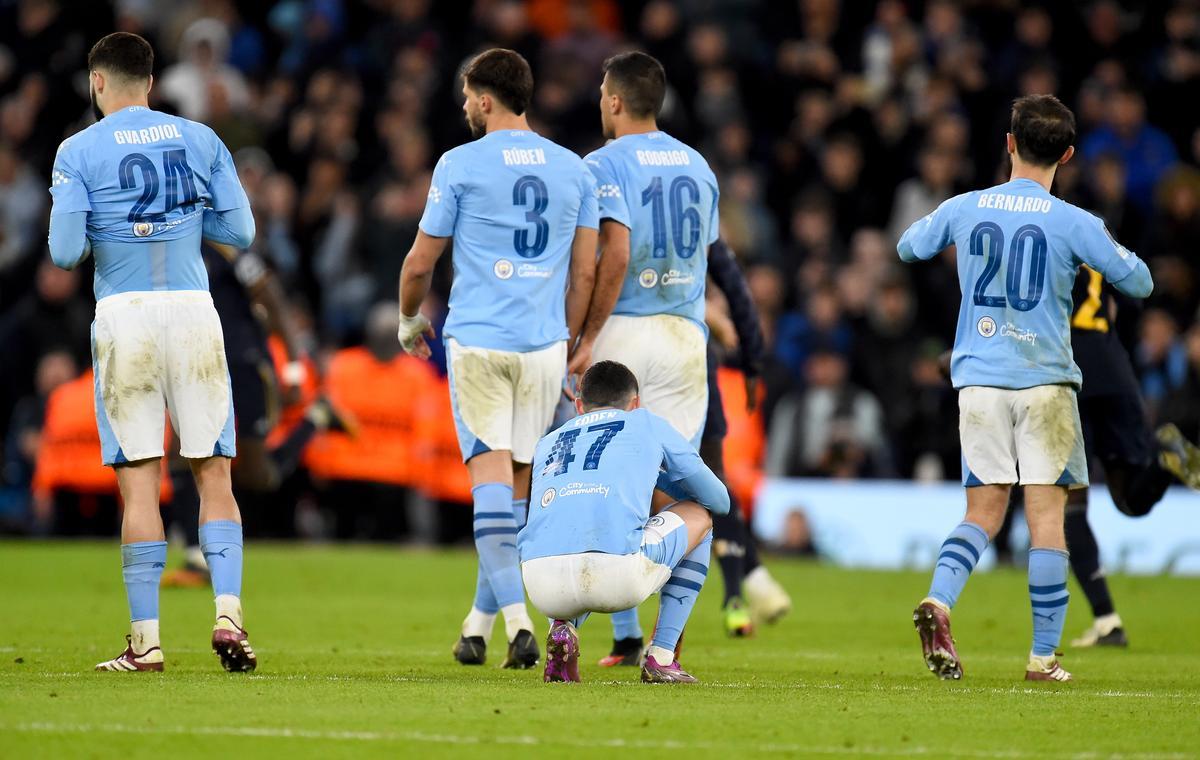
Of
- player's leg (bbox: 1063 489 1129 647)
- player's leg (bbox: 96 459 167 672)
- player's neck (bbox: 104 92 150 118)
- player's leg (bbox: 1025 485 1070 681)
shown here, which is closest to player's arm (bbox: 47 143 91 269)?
player's neck (bbox: 104 92 150 118)

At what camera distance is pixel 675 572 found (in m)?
8.37

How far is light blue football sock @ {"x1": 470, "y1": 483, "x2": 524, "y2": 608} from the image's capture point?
8.84 meters

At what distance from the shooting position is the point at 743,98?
72.0 feet

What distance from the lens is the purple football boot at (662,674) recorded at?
8.13m

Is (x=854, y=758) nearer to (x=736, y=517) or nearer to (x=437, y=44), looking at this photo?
(x=736, y=517)

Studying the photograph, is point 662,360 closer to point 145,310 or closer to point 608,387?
point 608,387

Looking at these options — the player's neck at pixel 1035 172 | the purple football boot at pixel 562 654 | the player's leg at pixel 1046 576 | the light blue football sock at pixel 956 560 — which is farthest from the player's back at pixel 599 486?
the player's neck at pixel 1035 172

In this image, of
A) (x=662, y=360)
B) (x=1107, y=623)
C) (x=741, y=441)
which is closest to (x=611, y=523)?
(x=662, y=360)

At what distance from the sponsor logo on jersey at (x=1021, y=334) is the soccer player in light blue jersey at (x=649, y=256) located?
1.55 meters

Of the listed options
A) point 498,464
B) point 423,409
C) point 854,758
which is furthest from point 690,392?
point 423,409

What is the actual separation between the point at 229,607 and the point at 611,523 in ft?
5.55

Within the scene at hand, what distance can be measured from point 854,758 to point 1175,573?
1119cm

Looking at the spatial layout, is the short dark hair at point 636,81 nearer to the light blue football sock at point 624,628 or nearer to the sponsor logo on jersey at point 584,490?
the sponsor logo on jersey at point 584,490

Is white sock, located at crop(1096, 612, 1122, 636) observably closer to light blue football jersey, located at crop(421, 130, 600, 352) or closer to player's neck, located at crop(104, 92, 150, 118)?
light blue football jersey, located at crop(421, 130, 600, 352)
